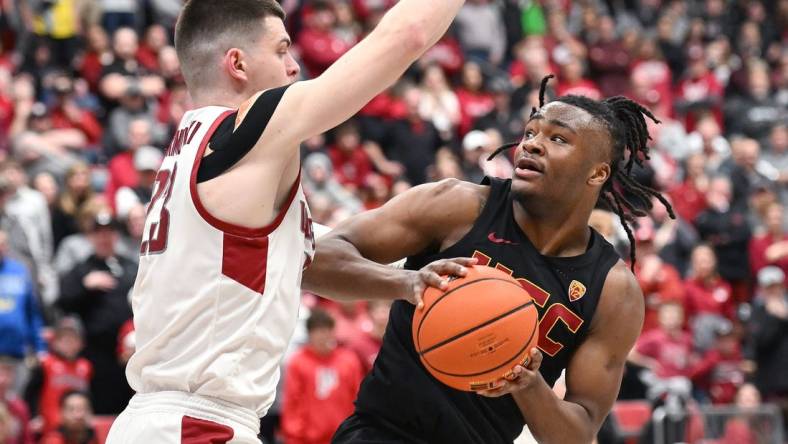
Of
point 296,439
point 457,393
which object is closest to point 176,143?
point 457,393

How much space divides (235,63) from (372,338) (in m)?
6.34

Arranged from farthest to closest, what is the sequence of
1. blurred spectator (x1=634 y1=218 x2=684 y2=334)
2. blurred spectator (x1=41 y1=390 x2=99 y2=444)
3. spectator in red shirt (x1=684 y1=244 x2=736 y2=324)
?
spectator in red shirt (x1=684 y1=244 x2=736 y2=324) < blurred spectator (x1=634 y1=218 x2=684 y2=334) < blurred spectator (x1=41 y1=390 x2=99 y2=444)

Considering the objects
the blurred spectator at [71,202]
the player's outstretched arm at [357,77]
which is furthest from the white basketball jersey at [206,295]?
the blurred spectator at [71,202]

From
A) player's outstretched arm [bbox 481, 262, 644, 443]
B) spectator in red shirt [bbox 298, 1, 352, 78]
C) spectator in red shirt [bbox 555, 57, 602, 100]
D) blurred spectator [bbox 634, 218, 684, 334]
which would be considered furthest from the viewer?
spectator in red shirt [bbox 555, 57, 602, 100]

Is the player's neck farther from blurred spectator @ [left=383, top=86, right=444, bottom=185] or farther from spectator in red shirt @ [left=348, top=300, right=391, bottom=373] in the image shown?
blurred spectator @ [left=383, top=86, right=444, bottom=185]

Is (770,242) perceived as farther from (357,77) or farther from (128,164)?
(357,77)

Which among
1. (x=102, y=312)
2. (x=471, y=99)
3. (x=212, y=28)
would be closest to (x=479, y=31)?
(x=471, y=99)

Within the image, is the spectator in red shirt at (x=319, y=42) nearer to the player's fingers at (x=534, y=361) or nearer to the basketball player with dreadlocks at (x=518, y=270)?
the basketball player with dreadlocks at (x=518, y=270)

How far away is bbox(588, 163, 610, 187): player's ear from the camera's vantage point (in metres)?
4.44

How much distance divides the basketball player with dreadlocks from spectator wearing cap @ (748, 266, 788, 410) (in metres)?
7.76

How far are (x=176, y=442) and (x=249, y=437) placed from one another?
0.21 metres

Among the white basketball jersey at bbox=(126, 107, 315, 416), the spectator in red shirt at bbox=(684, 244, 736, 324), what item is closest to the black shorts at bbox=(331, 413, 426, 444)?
the white basketball jersey at bbox=(126, 107, 315, 416)

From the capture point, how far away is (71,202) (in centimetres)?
1030

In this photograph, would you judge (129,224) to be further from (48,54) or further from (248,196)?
(248,196)
